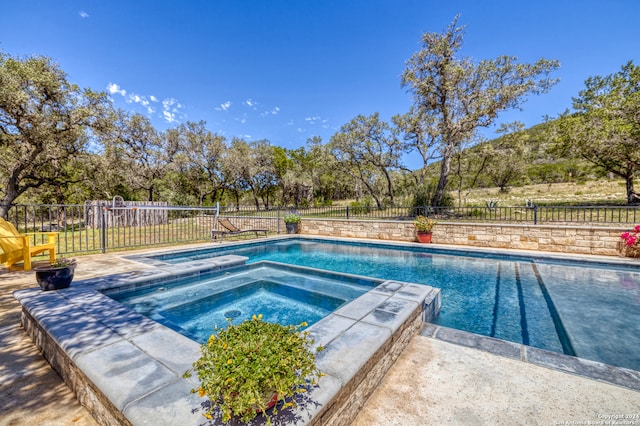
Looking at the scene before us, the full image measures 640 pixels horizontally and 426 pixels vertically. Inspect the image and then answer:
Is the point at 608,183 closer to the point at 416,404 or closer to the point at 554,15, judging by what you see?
the point at 554,15

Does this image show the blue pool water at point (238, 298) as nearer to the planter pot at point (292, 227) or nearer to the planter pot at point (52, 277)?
the planter pot at point (52, 277)

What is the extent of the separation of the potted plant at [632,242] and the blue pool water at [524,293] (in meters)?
1.10

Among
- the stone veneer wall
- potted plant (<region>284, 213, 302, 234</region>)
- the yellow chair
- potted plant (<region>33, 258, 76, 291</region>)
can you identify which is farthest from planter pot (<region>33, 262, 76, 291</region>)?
Answer: the stone veneer wall

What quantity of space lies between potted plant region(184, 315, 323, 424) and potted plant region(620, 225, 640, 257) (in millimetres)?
8810

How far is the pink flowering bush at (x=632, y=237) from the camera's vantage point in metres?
6.10

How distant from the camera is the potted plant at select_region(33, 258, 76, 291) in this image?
3209 mm

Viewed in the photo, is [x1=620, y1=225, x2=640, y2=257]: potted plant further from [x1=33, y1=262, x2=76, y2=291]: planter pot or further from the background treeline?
[x1=33, y1=262, x2=76, y2=291]: planter pot

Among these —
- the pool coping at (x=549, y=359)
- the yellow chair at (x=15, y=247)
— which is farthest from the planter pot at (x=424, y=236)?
the yellow chair at (x=15, y=247)

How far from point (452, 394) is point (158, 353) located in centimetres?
213

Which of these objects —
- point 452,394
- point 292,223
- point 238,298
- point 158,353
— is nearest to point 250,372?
point 158,353

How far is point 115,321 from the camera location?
2.50m

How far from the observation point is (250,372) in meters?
1.20

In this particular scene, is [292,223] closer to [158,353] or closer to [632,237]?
[158,353]

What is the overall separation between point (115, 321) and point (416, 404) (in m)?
2.73
